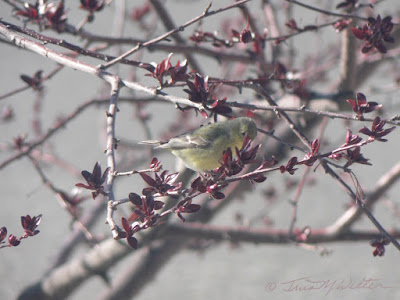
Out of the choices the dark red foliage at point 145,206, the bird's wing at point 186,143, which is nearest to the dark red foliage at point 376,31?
the bird's wing at point 186,143

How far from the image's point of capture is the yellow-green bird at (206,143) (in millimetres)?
1960

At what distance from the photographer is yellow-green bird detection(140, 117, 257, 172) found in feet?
6.43

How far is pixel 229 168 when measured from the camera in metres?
1.19

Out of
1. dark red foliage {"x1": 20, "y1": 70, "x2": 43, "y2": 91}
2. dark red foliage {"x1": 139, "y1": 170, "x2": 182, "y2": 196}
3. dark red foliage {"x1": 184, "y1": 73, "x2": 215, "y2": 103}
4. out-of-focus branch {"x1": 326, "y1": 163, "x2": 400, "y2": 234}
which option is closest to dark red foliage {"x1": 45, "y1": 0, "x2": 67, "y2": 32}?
dark red foliage {"x1": 20, "y1": 70, "x2": 43, "y2": 91}

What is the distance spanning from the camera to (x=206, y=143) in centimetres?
198

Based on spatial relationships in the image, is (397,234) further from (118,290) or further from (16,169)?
(16,169)

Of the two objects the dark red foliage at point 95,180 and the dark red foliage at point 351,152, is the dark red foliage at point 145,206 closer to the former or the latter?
the dark red foliage at point 95,180

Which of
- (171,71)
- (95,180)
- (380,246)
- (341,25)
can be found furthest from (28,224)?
(341,25)

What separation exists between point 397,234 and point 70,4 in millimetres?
5427

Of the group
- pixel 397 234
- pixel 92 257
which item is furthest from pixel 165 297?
pixel 397 234

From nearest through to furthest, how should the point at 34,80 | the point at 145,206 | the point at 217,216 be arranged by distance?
1. the point at 145,206
2. the point at 34,80
3. the point at 217,216

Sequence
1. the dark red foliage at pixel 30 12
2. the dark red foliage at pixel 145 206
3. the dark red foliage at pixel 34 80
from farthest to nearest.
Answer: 1. the dark red foliage at pixel 34 80
2. the dark red foliage at pixel 30 12
3. the dark red foliage at pixel 145 206

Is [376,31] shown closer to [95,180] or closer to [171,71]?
[171,71]

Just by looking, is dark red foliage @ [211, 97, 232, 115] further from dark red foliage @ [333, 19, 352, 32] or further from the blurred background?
the blurred background
